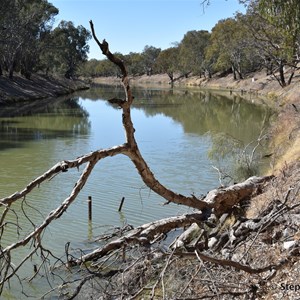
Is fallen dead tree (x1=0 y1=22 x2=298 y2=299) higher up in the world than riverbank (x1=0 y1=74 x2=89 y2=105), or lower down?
lower down

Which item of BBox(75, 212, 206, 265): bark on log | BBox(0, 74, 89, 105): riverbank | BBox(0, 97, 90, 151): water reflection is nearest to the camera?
BBox(75, 212, 206, 265): bark on log

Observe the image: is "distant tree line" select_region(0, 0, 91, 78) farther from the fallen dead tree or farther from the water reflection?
the fallen dead tree

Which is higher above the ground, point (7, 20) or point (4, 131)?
point (7, 20)

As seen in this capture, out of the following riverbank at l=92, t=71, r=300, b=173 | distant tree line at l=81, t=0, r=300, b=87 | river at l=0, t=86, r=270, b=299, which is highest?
distant tree line at l=81, t=0, r=300, b=87

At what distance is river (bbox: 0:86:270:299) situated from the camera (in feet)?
32.5

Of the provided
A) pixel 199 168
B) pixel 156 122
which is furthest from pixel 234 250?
pixel 156 122

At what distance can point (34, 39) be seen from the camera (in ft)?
175

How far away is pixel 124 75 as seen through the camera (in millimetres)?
5152

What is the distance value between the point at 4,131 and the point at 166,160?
1021 centimetres

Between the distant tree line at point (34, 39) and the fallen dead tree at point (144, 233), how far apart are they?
3412 centimetres

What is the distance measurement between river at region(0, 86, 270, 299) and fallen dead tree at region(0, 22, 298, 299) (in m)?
0.32

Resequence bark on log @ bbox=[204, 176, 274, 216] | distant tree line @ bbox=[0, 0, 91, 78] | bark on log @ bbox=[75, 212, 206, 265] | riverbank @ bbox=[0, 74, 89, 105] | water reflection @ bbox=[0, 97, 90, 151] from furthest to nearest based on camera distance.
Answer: distant tree line @ bbox=[0, 0, 91, 78], riverbank @ bbox=[0, 74, 89, 105], water reflection @ bbox=[0, 97, 90, 151], bark on log @ bbox=[204, 176, 274, 216], bark on log @ bbox=[75, 212, 206, 265]

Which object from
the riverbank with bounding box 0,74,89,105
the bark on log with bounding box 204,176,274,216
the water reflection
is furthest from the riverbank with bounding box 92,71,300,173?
the riverbank with bounding box 0,74,89,105

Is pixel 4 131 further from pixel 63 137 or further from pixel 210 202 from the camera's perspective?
pixel 210 202
